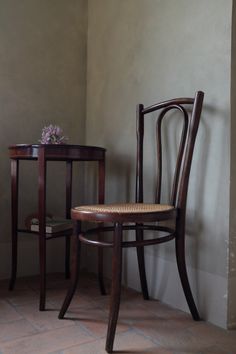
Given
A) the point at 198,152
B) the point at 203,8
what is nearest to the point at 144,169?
the point at 198,152

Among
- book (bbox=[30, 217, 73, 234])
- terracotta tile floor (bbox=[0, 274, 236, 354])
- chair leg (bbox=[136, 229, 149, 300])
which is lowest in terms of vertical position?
terracotta tile floor (bbox=[0, 274, 236, 354])

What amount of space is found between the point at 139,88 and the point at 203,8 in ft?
1.71

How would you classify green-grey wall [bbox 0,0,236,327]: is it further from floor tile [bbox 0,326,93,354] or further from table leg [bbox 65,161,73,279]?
floor tile [bbox 0,326,93,354]

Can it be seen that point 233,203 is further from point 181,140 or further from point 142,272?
point 142,272

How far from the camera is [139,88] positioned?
201cm

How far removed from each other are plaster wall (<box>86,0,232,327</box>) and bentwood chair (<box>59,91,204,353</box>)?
79mm

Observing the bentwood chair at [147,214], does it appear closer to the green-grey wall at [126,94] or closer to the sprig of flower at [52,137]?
the green-grey wall at [126,94]

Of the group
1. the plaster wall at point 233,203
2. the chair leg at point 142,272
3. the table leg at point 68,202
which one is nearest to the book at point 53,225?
the table leg at point 68,202

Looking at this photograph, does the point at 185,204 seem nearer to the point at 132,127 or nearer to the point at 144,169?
the point at 144,169

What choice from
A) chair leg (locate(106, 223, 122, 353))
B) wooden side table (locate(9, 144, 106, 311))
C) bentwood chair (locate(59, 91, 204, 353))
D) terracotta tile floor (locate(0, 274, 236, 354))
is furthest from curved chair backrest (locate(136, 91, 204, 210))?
terracotta tile floor (locate(0, 274, 236, 354))

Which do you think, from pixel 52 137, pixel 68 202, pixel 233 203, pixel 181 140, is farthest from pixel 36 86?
pixel 233 203

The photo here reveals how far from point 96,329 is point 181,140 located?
86cm

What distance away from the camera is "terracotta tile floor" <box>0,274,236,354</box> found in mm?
1325

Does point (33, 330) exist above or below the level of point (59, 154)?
below
